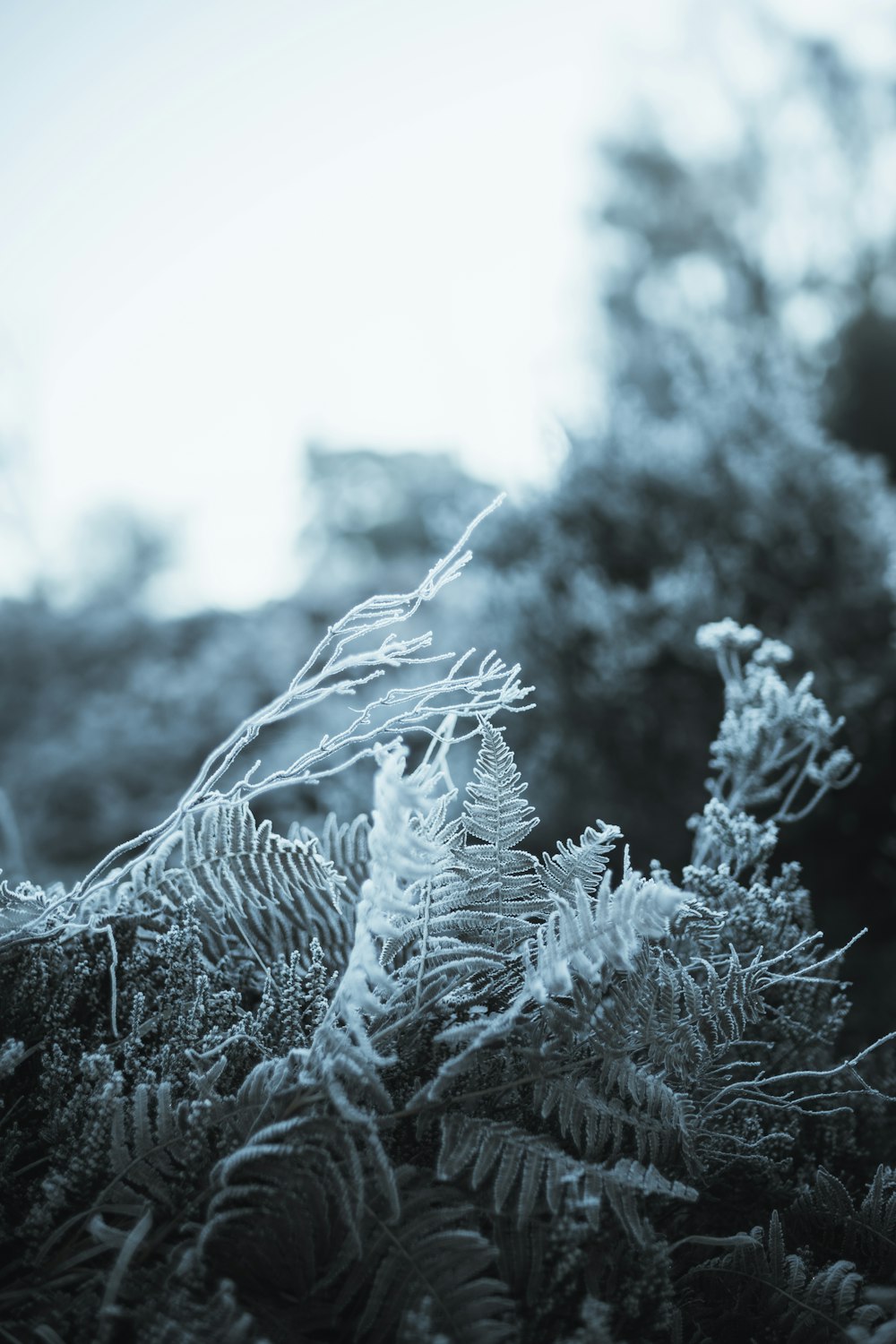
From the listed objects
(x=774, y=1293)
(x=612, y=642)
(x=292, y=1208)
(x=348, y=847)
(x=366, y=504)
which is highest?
(x=366, y=504)

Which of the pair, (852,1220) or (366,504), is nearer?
(852,1220)

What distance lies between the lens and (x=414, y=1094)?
1.03 m

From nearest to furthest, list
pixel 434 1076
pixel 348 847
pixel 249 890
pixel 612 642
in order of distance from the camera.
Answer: pixel 434 1076
pixel 249 890
pixel 348 847
pixel 612 642

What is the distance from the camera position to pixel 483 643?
5316 millimetres

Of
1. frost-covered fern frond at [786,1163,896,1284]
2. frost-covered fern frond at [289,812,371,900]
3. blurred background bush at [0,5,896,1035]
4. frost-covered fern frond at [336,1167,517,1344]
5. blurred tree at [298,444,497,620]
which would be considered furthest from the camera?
blurred tree at [298,444,497,620]

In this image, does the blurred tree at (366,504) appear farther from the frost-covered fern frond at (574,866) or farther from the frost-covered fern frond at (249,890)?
the frost-covered fern frond at (574,866)

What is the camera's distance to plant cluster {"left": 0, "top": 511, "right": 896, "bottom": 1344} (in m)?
0.90

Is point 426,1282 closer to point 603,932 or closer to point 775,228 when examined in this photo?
point 603,932

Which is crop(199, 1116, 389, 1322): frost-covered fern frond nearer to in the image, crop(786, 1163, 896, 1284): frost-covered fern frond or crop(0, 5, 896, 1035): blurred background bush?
crop(786, 1163, 896, 1284): frost-covered fern frond

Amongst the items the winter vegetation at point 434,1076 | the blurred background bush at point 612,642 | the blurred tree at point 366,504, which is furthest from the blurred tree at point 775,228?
the winter vegetation at point 434,1076

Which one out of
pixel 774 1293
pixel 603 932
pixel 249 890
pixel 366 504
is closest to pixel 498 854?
pixel 603 932

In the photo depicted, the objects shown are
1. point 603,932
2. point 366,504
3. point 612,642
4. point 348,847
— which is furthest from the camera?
point 366,504

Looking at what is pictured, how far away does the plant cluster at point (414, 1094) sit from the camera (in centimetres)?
90

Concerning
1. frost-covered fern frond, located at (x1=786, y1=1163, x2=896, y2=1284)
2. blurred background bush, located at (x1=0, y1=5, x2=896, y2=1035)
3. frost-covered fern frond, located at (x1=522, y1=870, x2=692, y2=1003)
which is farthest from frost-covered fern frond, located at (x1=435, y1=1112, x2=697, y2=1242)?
blurred background bush, located at (x1=0, y1=5, x2=896, y2=1035)
